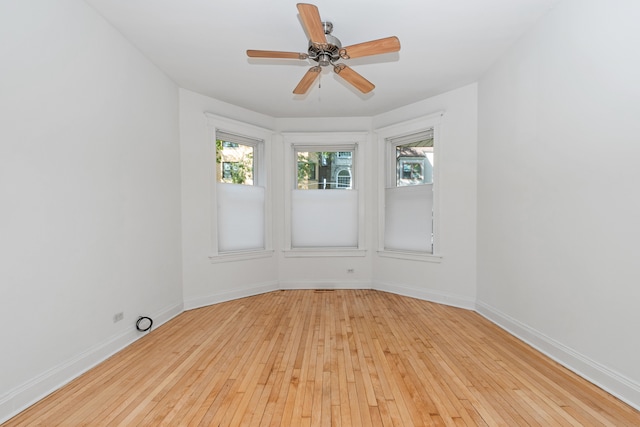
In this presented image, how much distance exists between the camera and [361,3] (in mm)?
2223

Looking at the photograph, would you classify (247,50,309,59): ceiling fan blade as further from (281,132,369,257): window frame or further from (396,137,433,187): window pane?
(396,137,433,187): window pane

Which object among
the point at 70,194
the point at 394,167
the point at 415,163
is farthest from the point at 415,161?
the point at 70,194

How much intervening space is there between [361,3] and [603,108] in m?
1.84

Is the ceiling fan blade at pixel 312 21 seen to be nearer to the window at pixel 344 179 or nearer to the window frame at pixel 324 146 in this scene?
the window frame at pixel 324 146

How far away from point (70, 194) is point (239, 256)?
2.32 metres

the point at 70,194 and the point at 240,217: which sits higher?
the point at 70,194

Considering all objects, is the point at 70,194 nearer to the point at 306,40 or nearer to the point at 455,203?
the point at 306,40

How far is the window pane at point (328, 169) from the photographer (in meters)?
4.84

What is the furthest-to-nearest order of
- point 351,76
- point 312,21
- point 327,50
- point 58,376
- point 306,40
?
point 306,40 → point 351,76 → point 327,50 → point 58,376 → point 312,21

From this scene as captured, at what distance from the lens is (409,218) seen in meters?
4.33

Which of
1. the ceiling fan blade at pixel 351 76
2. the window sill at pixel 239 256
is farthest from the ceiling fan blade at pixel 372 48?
the window sill at pixel 239 256

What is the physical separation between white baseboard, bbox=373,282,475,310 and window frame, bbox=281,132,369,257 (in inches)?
24.7

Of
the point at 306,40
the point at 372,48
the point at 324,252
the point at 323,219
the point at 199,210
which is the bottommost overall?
the point at 324,252

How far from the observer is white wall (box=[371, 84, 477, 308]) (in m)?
3.64
